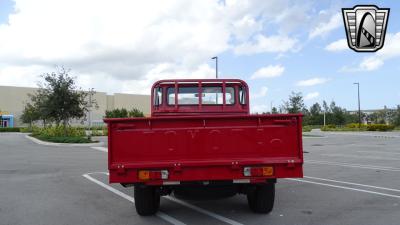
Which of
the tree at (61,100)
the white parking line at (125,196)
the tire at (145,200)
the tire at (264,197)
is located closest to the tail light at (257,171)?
the tire at (264,197)

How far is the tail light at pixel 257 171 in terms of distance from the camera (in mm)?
6125

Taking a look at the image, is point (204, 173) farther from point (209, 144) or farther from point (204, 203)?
point (204, 203)

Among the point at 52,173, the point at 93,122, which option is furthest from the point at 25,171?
the point at 93,122

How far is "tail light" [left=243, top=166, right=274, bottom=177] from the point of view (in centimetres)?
612

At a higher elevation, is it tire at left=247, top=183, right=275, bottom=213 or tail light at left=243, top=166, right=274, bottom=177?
tail light at left=243, top=166, right=274, bottom=177

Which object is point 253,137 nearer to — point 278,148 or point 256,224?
point 278,148

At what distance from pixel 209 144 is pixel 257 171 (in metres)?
0.78

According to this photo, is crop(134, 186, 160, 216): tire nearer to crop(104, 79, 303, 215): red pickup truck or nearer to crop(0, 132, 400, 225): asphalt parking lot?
crop(0, 132, 400, 225): asphalt parking lot

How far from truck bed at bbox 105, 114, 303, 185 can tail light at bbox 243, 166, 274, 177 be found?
0.06 metres

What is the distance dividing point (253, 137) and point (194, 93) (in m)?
2.97

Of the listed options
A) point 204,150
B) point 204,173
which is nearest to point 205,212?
point 204,173

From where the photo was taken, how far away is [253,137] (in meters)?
6.19

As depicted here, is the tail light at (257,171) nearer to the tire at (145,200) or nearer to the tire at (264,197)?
A: the tire at (264,197)

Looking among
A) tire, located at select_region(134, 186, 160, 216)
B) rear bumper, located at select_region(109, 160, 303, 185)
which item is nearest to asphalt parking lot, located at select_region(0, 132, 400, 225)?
tire, located at select_region(134, 186, 160, 216)
